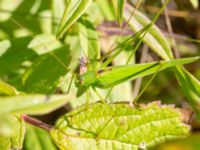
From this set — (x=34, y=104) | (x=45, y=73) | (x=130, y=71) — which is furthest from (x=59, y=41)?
(x=34, y=104)

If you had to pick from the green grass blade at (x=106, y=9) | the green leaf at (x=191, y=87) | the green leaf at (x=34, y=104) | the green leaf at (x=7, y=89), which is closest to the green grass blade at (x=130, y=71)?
the green leaf at (x=191, y=87)

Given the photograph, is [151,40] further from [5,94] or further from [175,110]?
[5,94]

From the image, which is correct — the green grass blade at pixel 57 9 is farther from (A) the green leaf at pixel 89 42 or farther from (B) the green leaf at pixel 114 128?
(B) the green leaf at pixel 114 128

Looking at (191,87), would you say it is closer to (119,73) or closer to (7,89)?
(119,73)

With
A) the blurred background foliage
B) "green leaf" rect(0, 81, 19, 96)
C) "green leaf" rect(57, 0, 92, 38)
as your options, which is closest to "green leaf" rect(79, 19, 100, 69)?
the blurred background foliage

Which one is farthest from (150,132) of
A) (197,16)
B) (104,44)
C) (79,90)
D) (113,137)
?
(197,16)

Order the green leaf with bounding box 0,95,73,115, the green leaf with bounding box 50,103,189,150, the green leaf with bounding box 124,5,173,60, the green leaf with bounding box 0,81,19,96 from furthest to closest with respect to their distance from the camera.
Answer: the green leaf with bounding box 124,5,173,60
the green leaf with bounding box 50,103,189,150
the green leaf with bounding box 0,81,19,96
the green leaf with bounding box 0,95,73,115

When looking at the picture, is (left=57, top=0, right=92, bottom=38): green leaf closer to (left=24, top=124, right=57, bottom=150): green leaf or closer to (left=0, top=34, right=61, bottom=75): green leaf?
(left=0, top=34, right=61, bottom=75): green leaf
